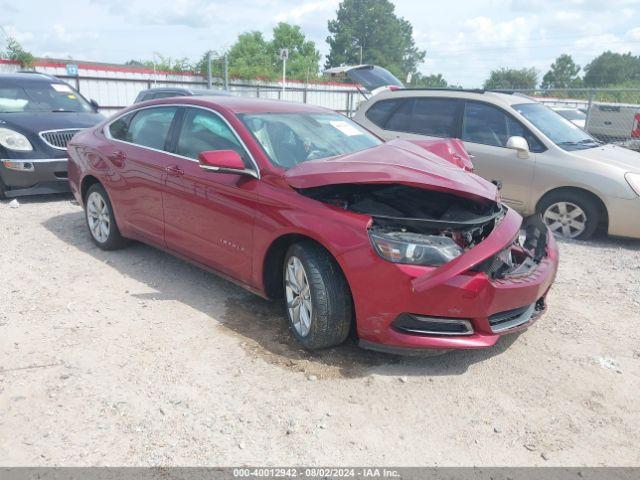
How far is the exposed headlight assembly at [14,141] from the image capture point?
7.42 metres

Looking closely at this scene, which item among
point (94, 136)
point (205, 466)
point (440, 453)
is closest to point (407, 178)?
point (440, 453)

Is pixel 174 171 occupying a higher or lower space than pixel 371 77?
lower

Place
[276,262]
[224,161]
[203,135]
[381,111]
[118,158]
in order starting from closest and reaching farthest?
[224,161], [276,262], [203,135], [118,158], [381,111]

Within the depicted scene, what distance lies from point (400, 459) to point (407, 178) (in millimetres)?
1598

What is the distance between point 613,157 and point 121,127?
18.4 feet

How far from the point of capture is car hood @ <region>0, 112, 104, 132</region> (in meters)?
7.61

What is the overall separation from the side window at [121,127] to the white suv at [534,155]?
3673 millimetres

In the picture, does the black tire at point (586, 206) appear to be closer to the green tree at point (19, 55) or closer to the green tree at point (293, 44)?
the green tree at point (19, 55)

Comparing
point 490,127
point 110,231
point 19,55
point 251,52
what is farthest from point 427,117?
point 251,52

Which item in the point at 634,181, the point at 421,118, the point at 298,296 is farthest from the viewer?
the point at 421,118

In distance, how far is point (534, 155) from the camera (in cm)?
660

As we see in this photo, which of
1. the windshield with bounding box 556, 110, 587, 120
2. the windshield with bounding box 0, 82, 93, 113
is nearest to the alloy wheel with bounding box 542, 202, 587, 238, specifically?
the windshield with bounding box 0, 82, 93, 113

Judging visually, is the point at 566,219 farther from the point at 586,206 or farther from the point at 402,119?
the point at 402,119

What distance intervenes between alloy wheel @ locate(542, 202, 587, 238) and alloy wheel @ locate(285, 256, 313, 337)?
4109 millimetres
